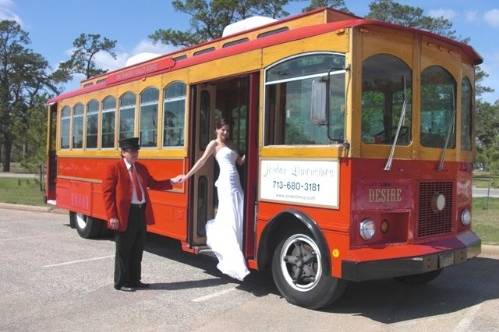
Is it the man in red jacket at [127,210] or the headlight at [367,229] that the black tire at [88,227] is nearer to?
the man in red jacket at [127,210]

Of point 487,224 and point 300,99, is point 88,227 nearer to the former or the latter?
point 300,99

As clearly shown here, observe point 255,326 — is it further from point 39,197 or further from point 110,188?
point 39,197

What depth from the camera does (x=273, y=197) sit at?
6.36 m

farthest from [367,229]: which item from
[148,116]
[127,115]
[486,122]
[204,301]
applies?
[486,122]

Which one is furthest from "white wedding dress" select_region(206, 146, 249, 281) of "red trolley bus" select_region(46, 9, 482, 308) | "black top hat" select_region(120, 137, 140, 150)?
"black top hat" select_region(120, 137, 140, 150)

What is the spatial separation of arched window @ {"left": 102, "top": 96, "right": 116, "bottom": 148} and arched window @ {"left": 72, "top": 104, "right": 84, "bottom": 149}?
114 centimetres

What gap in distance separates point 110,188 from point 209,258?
271 cm

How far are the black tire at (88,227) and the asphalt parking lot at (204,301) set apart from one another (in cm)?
183

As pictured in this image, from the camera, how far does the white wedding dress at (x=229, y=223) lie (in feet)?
22.0

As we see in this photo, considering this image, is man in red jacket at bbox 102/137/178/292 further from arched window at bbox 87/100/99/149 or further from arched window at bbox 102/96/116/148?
arched window at bbox 87/100/99/149

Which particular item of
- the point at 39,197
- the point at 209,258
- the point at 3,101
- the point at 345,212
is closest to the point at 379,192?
the point at 345,212

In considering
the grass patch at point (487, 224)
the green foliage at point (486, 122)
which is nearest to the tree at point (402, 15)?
the green foliage at point (486, 122)

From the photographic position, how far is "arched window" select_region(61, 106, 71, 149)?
11922 millimetres

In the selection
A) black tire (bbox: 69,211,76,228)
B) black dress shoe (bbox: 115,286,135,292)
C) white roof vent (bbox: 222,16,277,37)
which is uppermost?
white roof vent (bbox: 222,16,277,37)
